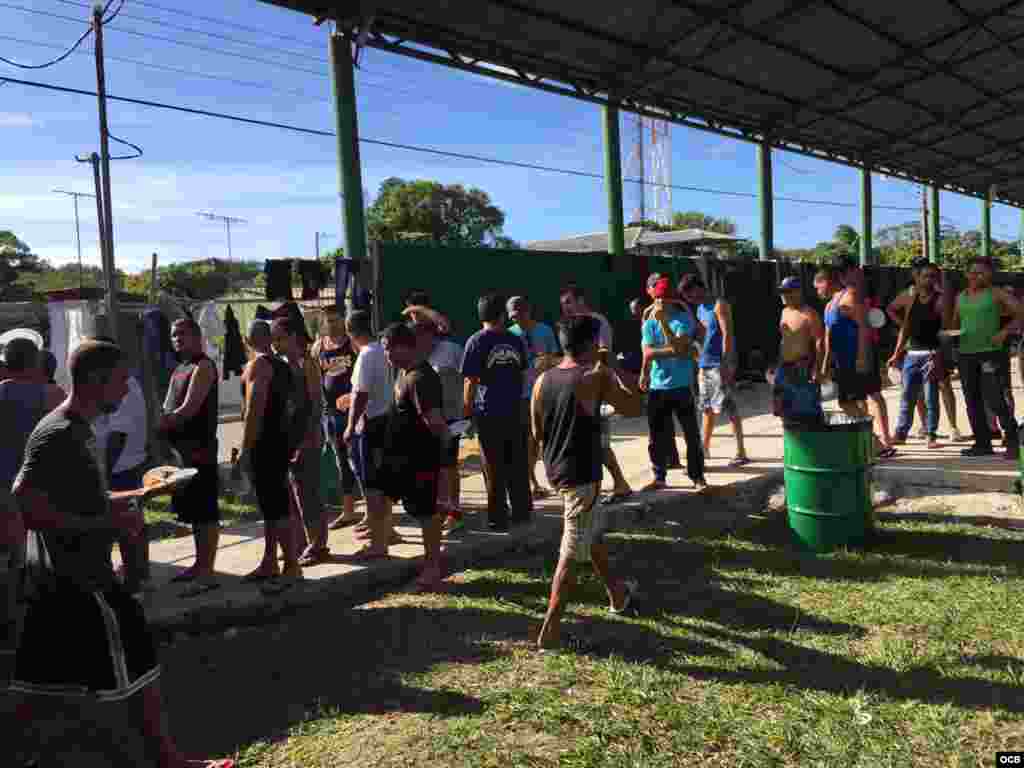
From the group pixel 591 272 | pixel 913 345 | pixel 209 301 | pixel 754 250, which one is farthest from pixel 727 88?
pixel 754 250

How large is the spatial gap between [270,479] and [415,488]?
88 centimetres

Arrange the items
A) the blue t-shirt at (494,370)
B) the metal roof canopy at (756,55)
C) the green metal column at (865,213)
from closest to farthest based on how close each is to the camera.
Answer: the blue t-shirt at (494,370), the metal roof canopy at (756,55), the green metal column at (865,213)

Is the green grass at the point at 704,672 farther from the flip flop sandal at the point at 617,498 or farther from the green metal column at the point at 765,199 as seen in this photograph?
the green metal column at the point at 765,199

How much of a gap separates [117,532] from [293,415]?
6.54 ft

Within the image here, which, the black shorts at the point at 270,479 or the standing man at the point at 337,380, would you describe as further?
the standing man at the point at 337,380

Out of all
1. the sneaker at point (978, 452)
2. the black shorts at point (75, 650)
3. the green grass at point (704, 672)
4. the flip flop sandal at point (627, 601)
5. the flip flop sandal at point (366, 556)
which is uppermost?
the black shorts at point (75, 650)

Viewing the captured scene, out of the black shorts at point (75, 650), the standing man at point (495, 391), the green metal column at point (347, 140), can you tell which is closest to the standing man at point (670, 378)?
the standing man at point (495, 391)

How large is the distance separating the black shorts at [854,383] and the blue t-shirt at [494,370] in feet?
10.1

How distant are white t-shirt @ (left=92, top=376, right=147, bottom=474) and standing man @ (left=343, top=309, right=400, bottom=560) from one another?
1315mm

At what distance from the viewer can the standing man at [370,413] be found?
5246 millimetres

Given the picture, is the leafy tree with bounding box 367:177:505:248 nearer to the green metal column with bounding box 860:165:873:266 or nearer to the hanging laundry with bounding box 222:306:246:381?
the green metal column with bounding box 860:165:873:266

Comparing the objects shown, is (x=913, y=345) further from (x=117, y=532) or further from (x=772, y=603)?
(x=117, y=532)

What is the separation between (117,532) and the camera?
267 cm

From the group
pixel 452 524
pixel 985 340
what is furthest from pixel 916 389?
pixel 452 524
